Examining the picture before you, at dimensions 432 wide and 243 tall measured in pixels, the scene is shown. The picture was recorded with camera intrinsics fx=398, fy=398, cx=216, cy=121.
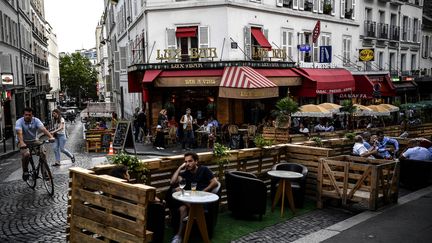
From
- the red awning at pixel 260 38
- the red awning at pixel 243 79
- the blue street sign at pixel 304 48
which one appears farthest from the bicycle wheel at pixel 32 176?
the blue street sign at pixel 304 48

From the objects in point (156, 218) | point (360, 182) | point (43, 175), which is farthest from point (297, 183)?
point (43, 175)

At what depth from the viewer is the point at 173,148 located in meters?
18.2

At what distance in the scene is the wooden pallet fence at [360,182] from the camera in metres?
7.84

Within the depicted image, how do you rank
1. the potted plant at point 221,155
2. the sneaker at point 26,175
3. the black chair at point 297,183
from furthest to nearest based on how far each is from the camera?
→ the sneaker at point 26,175, the black chair at point 297,183, the potted plant at point 221,155

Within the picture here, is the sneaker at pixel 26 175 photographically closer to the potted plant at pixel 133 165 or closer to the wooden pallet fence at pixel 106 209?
the potted plant at pixel 133 165

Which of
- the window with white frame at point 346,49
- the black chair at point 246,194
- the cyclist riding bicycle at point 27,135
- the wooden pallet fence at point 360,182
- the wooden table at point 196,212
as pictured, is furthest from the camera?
the window with white frame at point 346,49

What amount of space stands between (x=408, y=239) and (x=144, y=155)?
1195 cm

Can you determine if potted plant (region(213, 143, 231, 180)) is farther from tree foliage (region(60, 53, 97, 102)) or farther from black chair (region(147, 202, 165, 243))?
tree foliage (region(60, 53, 97, 102))

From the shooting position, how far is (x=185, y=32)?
20562 mm

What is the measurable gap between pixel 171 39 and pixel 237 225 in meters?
15.1

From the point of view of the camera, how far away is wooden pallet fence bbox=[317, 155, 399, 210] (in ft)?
25.7

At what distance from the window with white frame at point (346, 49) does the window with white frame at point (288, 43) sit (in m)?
6.24

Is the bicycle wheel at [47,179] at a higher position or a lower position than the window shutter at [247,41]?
lower

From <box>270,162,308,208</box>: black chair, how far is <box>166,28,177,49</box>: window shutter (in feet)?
44.9
